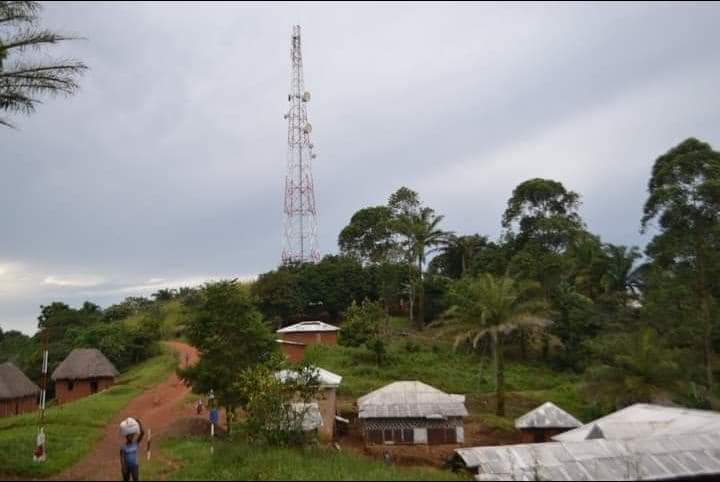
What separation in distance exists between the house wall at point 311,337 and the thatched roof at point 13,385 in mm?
14969

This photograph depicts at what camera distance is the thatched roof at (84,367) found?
33.8 meters

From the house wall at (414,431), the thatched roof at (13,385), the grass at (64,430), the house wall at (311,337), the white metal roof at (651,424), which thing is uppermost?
the house wall at (311,337)

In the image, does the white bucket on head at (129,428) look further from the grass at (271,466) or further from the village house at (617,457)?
the village house at (617,457)

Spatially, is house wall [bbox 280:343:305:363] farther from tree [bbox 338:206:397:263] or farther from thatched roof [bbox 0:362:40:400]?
tree [bbox 338:206:397:263]

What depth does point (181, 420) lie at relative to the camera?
21.7 m

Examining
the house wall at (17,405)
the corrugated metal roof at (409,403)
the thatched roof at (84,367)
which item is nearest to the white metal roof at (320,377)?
the corrugated metal roof at (409,403)

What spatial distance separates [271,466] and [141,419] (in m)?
12.2

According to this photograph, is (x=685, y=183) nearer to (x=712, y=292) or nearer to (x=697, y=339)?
(x=712, y=292)

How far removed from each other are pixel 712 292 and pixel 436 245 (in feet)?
71.1

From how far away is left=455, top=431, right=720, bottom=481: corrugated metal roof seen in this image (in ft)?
48.5

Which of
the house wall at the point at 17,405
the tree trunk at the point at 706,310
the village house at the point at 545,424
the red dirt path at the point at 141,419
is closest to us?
the red dirt path at the point at 141,419

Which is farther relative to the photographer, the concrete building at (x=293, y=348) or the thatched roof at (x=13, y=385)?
the concrete building at (x=293, y=348)

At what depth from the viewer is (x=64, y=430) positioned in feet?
65.1

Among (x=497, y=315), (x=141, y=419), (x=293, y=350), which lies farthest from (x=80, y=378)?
(x=497, y=315)
